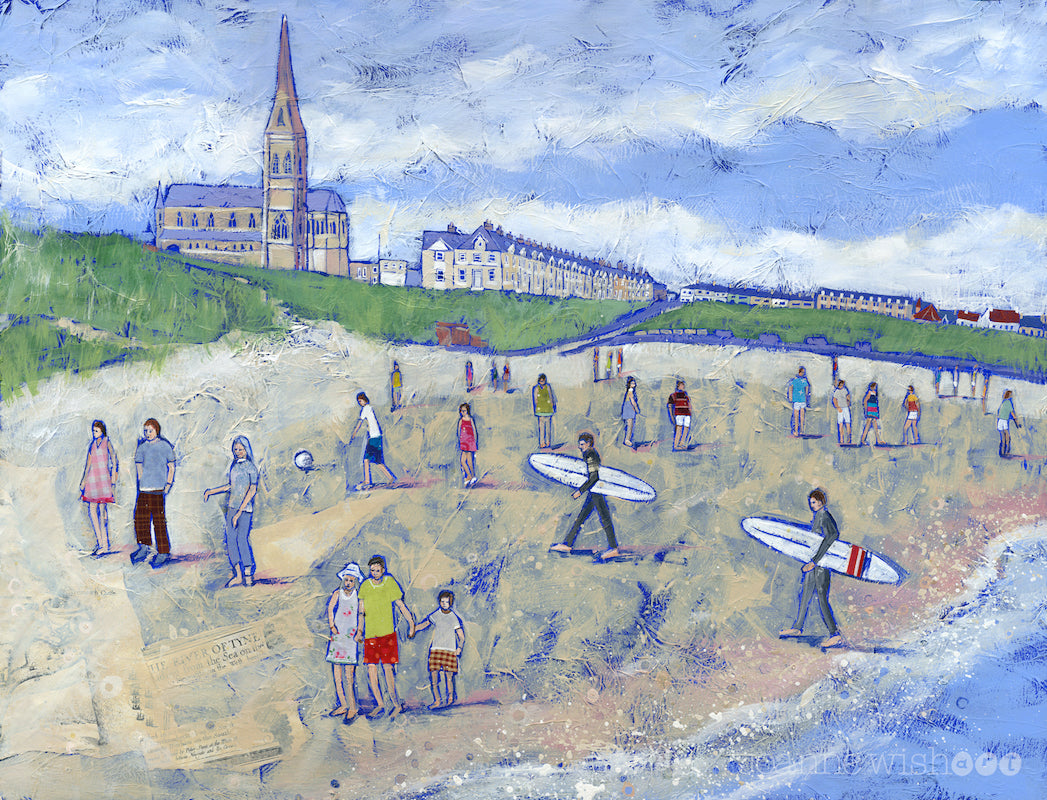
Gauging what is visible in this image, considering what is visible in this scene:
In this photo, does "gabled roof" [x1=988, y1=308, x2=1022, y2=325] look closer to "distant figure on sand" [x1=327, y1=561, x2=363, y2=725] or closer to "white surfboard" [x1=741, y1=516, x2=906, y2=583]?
"white surfboard" [x1=741, y1=516, x2=906, y2=583]

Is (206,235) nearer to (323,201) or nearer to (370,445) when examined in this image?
(323,201)

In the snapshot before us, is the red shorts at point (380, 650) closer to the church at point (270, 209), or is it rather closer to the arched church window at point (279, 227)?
the church at point (270, 209)

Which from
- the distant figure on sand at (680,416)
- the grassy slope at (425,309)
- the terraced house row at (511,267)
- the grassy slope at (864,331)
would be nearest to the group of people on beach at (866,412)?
the grassy slope at (864,331)

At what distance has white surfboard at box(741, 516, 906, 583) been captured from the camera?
474cm

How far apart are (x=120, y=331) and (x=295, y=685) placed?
2.66 m

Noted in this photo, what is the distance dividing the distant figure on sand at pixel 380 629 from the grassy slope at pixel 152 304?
65.2 inches

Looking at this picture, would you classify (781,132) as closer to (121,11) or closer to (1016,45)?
(1016,45)

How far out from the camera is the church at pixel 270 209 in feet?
15.6

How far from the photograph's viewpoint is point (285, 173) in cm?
473

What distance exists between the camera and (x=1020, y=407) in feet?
16.2

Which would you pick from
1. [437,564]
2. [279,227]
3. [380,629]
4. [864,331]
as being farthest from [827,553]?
[279,227]

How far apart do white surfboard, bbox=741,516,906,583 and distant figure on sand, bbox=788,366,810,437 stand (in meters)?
0.64

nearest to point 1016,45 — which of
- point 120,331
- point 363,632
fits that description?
point 363,632

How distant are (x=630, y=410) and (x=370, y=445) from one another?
1.78 metres
